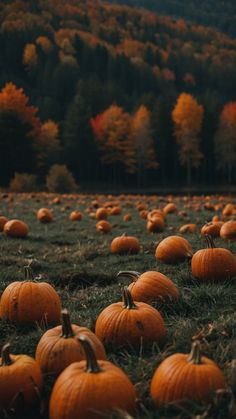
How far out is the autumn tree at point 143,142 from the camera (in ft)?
192

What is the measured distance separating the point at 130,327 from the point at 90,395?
0.98m

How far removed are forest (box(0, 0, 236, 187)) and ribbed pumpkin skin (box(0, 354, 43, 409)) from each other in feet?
133

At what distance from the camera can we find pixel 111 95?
78.7 meters

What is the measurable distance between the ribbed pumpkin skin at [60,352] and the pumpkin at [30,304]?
3.08ft

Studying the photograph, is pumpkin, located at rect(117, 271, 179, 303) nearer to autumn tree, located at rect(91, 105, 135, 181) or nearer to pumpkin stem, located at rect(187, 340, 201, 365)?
pumpkin stem, located at rect(187, 340, 201, 365)

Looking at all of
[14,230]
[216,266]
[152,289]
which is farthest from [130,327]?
[14,230]

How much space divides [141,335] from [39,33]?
116922 millimetres

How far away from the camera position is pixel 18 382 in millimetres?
2486

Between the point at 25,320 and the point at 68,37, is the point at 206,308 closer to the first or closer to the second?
the point at 25,320

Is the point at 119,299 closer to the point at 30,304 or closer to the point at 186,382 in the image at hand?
the point at 30,304

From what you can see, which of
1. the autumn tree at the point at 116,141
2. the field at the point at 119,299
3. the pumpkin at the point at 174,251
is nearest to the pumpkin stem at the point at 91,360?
the field at the point at 119,299

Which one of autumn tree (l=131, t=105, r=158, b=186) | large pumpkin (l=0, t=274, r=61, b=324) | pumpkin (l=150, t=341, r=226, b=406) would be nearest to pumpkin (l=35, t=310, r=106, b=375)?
pumpkin (l=150, t=341, r=226, b=406)

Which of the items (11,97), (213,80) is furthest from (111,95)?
(213,80)

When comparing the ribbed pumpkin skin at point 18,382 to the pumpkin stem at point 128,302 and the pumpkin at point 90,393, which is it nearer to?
the pumpkin at point 90,393
